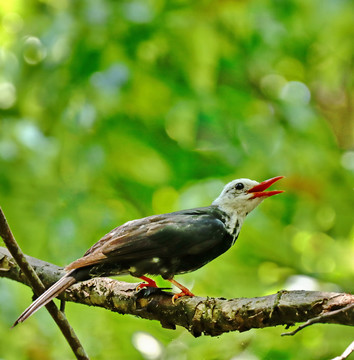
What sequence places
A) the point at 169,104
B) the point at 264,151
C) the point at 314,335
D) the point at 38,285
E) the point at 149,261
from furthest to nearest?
the point at 169,104 → the point at 264,151 → the point at 314,335 → the point at 149,261 → the point at 38,285

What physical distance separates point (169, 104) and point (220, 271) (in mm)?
2103

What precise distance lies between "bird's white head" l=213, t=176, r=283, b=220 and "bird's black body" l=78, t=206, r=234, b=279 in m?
A: 0.35

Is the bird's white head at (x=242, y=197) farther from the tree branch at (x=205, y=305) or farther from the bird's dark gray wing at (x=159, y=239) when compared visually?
the tree branch at (x=205, y=305)

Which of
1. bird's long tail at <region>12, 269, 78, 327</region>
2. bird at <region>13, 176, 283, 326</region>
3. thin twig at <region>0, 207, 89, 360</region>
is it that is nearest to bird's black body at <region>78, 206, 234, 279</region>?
bird at <region>13, 176, 283, 326</region>

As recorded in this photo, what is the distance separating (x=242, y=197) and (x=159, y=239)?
773 mm

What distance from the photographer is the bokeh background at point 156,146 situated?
4527mm

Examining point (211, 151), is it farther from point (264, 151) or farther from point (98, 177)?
point (98, 177)

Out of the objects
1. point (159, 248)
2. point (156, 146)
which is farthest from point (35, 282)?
point (156, 146)

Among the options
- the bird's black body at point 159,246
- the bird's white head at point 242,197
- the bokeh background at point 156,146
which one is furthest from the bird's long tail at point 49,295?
the bokeh background at point 156,146

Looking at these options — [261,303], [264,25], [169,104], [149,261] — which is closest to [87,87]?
[169,104]

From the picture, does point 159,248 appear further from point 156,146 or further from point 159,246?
point 156,146

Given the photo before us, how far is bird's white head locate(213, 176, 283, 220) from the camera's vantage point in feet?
12.2

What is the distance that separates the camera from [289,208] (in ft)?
16.8

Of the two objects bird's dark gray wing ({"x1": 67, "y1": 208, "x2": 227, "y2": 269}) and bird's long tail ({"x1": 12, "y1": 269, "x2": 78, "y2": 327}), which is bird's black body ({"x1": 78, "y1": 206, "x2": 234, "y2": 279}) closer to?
bird's dark gray wing ({"x1": 67, "y1": 208, "x2": 227, "y2": 269})
